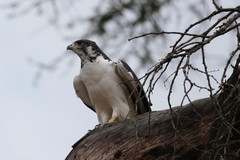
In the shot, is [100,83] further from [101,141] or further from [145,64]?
[101,141]

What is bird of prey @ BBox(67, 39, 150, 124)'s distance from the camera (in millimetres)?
6657

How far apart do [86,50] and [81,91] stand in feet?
1.35

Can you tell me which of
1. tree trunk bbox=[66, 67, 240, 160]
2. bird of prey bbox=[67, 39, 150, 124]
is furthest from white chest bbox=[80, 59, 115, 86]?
tree trunk bbox=[66, 67, 240, 160]

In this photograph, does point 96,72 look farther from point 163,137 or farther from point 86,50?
point 163,137

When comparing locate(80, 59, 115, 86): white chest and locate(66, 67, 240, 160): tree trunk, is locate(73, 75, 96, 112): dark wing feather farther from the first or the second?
locate(66, 67, 240, 160): tree trunk

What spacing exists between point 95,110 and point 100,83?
397 millimetres

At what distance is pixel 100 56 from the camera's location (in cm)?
694

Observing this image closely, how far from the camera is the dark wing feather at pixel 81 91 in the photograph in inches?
273

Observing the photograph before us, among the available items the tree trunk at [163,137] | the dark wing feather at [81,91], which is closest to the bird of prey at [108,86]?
the dark wing feather at [81,91]

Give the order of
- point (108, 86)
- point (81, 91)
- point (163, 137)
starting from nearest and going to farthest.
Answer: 1. point (163, 137)
2. point (108, 86)
3. point (81, 91)

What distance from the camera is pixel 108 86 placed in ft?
22.0

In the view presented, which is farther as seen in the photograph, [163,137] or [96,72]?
[96,72]

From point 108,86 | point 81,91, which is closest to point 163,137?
point 108,86

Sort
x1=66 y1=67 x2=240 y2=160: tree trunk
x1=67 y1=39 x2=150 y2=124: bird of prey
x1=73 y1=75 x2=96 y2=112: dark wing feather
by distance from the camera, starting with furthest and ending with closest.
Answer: x1=73 y1=75 x2=96 y2=112: dark wing feather, x1=67 y1=39 x2=150 y2=124: bird of prey, x1=66 y1=67 x2=240 y2=160: tree trunk
